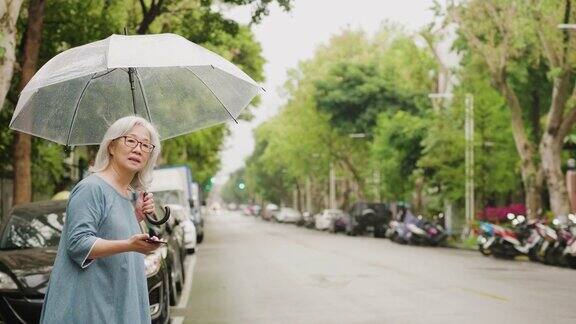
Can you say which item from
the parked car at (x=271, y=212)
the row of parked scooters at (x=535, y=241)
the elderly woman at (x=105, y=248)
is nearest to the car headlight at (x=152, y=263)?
the elderly woman at (x=105, y=248)

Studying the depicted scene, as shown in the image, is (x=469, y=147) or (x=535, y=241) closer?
(x=535, y=241)

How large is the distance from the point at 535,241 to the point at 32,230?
1510 centimetres

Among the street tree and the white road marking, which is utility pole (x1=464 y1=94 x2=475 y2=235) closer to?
the street tree

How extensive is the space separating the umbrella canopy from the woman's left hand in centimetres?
89

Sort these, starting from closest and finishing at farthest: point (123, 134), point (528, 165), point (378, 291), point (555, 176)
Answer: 1. point (123, 134)
2. point (378, 291)
3. point (555, 176)
4. point (528, 165)

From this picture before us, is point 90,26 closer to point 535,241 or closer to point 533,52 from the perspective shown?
point 535,241

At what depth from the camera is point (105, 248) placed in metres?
3.74

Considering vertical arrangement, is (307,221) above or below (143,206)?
below

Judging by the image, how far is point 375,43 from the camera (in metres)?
60.7

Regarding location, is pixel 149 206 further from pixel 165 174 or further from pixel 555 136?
pixel 165 174

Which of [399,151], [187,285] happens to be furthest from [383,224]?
[187,285]

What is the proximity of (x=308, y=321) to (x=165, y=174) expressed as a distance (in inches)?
901

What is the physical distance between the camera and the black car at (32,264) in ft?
27.6

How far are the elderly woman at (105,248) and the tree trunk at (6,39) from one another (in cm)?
746
